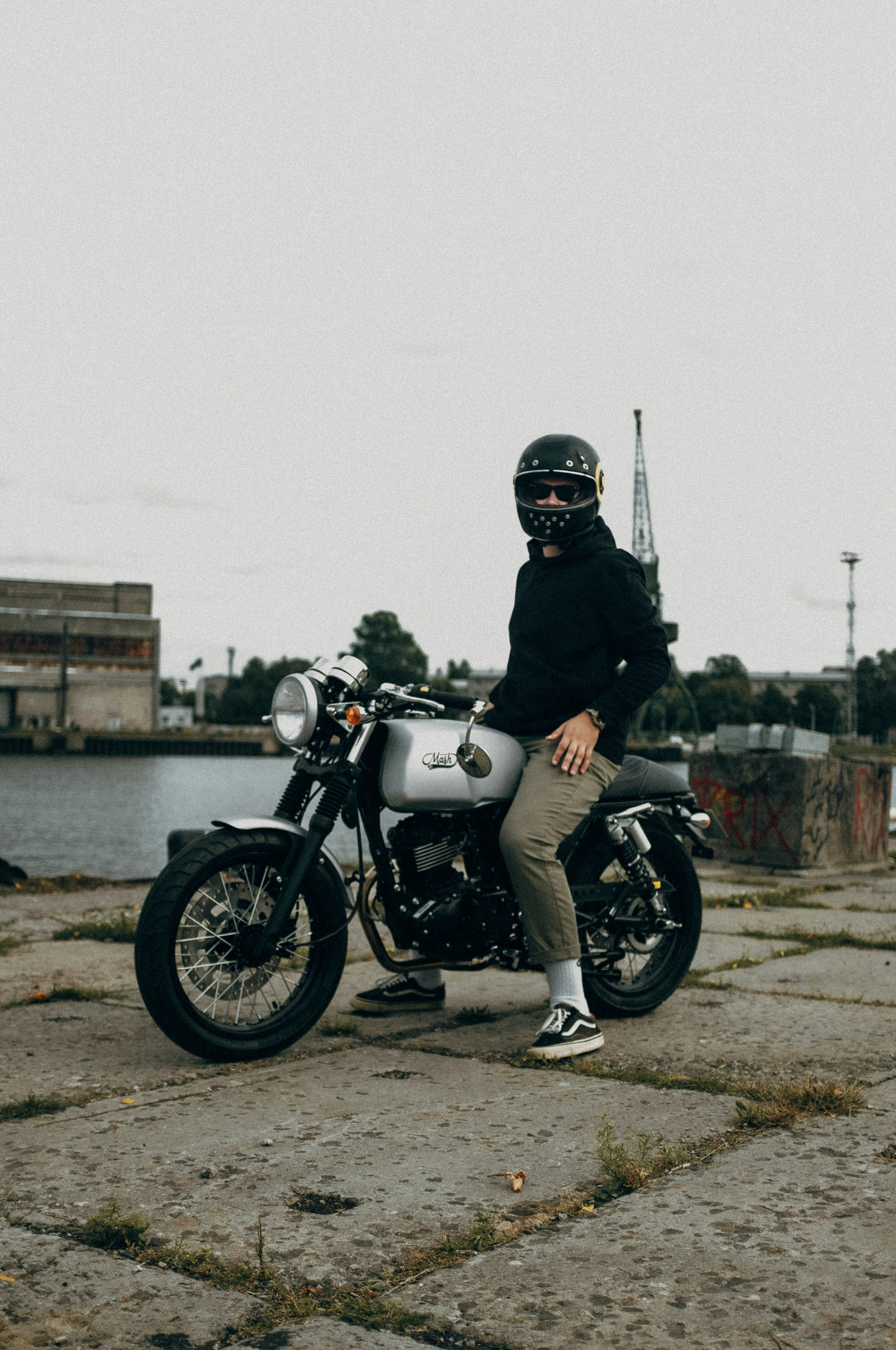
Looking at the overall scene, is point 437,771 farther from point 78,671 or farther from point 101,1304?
point 78,671

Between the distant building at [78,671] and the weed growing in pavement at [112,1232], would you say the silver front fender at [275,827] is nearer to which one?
the weed growing in pavement at [112,1232]

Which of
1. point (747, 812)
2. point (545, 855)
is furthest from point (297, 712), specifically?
point (747, 812)

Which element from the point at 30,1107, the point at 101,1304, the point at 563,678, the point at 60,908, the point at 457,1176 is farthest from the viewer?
the point at 60,908

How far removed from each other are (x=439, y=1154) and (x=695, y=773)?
7585 millimetres

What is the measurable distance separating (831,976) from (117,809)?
35840mm

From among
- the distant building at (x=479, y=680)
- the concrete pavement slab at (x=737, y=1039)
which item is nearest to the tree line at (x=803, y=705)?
the distant building at (x=479, y=680)

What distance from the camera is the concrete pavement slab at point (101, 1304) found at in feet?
5.65

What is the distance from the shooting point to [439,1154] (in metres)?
2.54

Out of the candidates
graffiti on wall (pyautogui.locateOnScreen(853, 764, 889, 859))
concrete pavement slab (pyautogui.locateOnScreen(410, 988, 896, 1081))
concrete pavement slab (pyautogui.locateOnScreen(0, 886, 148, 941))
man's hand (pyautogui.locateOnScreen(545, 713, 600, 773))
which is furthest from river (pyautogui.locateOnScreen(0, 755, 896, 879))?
graffiti on wall (pyautogui.locateOnScreen(853, 764, 889, 859))

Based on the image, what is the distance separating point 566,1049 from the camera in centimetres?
346

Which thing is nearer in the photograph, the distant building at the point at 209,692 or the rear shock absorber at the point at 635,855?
the rear shock absorber at the point at 635,855

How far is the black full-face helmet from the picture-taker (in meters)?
3.90

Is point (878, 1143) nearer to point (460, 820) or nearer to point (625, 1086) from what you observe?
point (625, 1086)

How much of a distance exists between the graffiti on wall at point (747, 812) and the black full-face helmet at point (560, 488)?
5.52 metres
